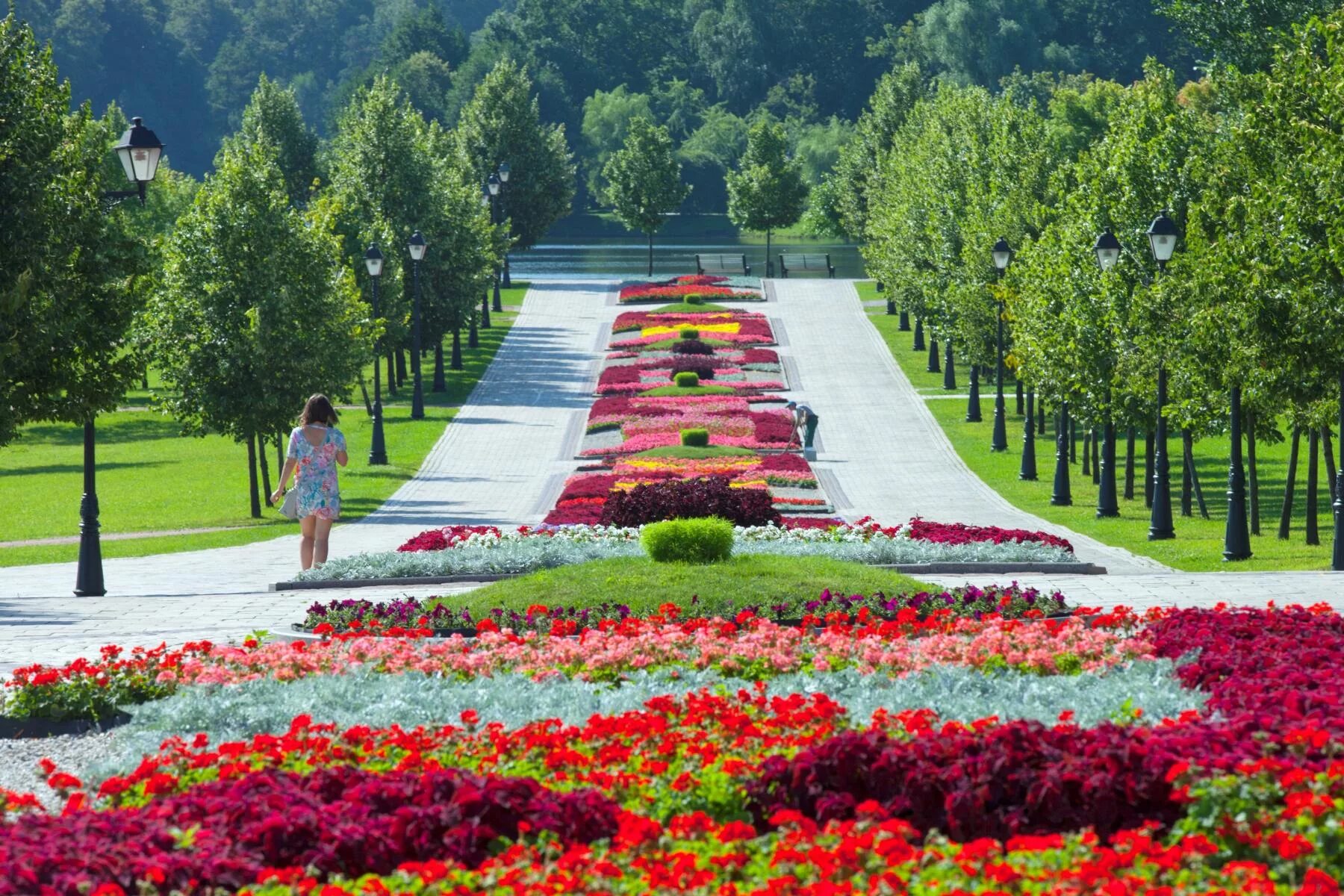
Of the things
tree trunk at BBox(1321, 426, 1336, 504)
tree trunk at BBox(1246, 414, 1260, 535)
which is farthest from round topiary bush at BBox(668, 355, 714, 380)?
tree trunk at BBox(1321, 426, 1336, 504)

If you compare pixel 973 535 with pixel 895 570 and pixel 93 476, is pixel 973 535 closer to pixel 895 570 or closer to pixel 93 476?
pixel 895 570

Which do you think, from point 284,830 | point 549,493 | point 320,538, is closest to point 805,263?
point 549,493

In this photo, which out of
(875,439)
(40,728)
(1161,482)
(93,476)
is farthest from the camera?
(875,439)

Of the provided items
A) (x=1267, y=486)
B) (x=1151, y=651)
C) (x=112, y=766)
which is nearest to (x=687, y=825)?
(x=112, y=766)

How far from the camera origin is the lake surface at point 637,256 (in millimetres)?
80375

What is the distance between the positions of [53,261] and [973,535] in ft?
36.1

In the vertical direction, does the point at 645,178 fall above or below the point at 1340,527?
above

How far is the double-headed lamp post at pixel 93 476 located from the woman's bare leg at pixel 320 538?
2.38 m

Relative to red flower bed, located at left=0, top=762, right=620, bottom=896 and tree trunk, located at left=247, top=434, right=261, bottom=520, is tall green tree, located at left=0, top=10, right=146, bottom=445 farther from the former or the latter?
red flower bed, located at left=0, top=762, right=620, bottom=896

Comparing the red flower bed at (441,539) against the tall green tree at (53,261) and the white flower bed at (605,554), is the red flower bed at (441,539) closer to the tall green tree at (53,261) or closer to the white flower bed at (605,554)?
the white flower bed at (605,554)

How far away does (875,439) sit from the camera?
39.7 m

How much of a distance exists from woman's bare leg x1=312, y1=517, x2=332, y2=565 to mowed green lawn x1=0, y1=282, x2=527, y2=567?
6.99 meters

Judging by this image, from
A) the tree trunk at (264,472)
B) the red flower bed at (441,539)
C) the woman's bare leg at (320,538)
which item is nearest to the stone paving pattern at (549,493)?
the woman's bare leg at (320,538)

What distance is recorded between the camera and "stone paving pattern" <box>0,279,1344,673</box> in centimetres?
1537
